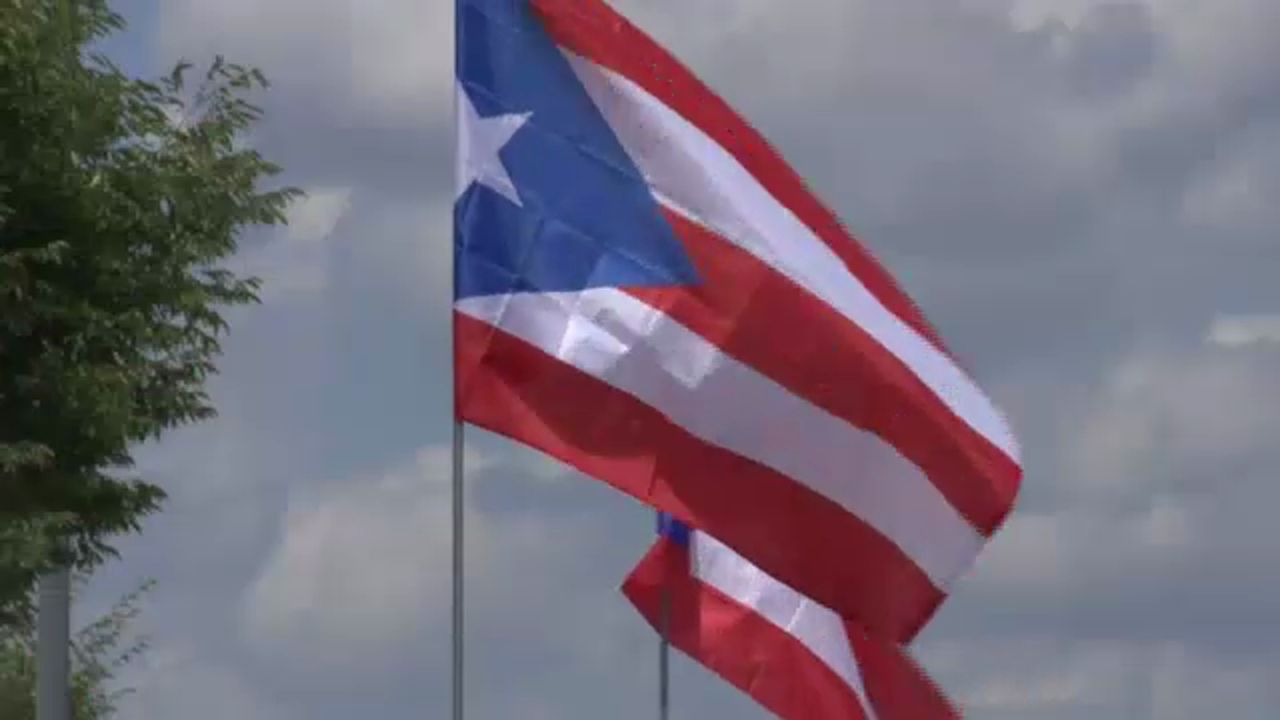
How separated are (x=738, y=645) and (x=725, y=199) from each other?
31.0 ft

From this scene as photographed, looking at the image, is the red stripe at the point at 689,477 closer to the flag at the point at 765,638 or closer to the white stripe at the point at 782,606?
the flag at the point at 765,638

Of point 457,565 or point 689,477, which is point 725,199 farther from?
point 457,565

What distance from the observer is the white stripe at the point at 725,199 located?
15820 mm

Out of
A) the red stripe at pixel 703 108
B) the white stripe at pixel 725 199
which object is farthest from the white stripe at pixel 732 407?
the red stripe at pixel 703 108

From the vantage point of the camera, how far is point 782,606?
982 inches

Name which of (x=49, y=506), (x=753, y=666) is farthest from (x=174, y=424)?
(x=753, y=666)

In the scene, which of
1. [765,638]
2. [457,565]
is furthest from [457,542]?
[765,638]

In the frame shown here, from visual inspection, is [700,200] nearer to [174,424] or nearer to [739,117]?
[739,117]

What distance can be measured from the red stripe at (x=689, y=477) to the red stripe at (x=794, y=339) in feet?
1.43

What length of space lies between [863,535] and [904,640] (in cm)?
67

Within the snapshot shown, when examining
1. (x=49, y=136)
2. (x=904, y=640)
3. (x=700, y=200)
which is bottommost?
(x=904, y=640)

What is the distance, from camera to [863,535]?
16.3 m

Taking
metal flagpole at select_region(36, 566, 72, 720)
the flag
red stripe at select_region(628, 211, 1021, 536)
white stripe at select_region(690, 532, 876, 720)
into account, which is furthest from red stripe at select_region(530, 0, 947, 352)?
white stripe at select_region(690, 532, 876, 720)

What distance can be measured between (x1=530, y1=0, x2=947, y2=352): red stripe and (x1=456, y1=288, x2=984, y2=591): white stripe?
0.76m
